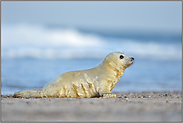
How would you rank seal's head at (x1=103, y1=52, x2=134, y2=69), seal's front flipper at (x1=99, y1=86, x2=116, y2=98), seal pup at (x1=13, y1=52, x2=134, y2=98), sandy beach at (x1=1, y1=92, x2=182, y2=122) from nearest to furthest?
1. sandy beach at (x1=1, y1=92, x2=182, y2=122)
2. seal's front flipper at (x1=99, y1=86, x2=116, y2=98)
3. seal pup at (x1=13, y1=52, x2=134, y2=98)
4. seal's head at (x1=103, y1=52, x2=134, y2=69)

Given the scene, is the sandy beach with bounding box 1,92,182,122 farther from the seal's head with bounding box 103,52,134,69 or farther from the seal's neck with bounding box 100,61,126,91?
the seal's head with bounding box 103,52,134,69

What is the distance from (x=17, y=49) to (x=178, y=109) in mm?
18537

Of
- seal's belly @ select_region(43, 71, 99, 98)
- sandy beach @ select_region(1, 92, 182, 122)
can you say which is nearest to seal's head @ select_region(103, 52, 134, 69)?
seal's belly @ select_region(43, 71, 99, 98)

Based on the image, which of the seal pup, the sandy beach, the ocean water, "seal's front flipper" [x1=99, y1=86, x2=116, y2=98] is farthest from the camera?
the ocean water

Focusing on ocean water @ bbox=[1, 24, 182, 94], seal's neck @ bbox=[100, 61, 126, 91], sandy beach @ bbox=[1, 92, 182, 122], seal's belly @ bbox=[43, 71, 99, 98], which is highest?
ocean water @ bbox=[1, 24, 182, 94]

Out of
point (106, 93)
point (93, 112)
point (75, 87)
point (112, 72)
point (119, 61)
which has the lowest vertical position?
point (93, 112)

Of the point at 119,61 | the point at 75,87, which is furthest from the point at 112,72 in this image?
the point at 75,87

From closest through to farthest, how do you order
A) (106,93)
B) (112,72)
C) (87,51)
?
(106,93) → (112,72) → (87,51)

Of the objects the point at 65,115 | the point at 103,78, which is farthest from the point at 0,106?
the point at 103,78

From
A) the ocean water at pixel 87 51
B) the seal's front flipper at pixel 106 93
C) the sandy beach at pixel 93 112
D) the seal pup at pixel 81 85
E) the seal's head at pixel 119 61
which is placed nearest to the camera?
the sandy beach at pixel 93 112

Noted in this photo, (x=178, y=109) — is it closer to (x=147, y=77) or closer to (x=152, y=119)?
(x=152, y=119)

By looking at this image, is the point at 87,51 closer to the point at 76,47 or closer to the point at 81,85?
the point at 76,47

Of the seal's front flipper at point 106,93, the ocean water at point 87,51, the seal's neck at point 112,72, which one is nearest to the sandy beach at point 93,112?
the seal's front flipper at point 106,93

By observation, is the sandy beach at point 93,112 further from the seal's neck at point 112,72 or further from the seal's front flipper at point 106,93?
the seal's neck at point 112,72
